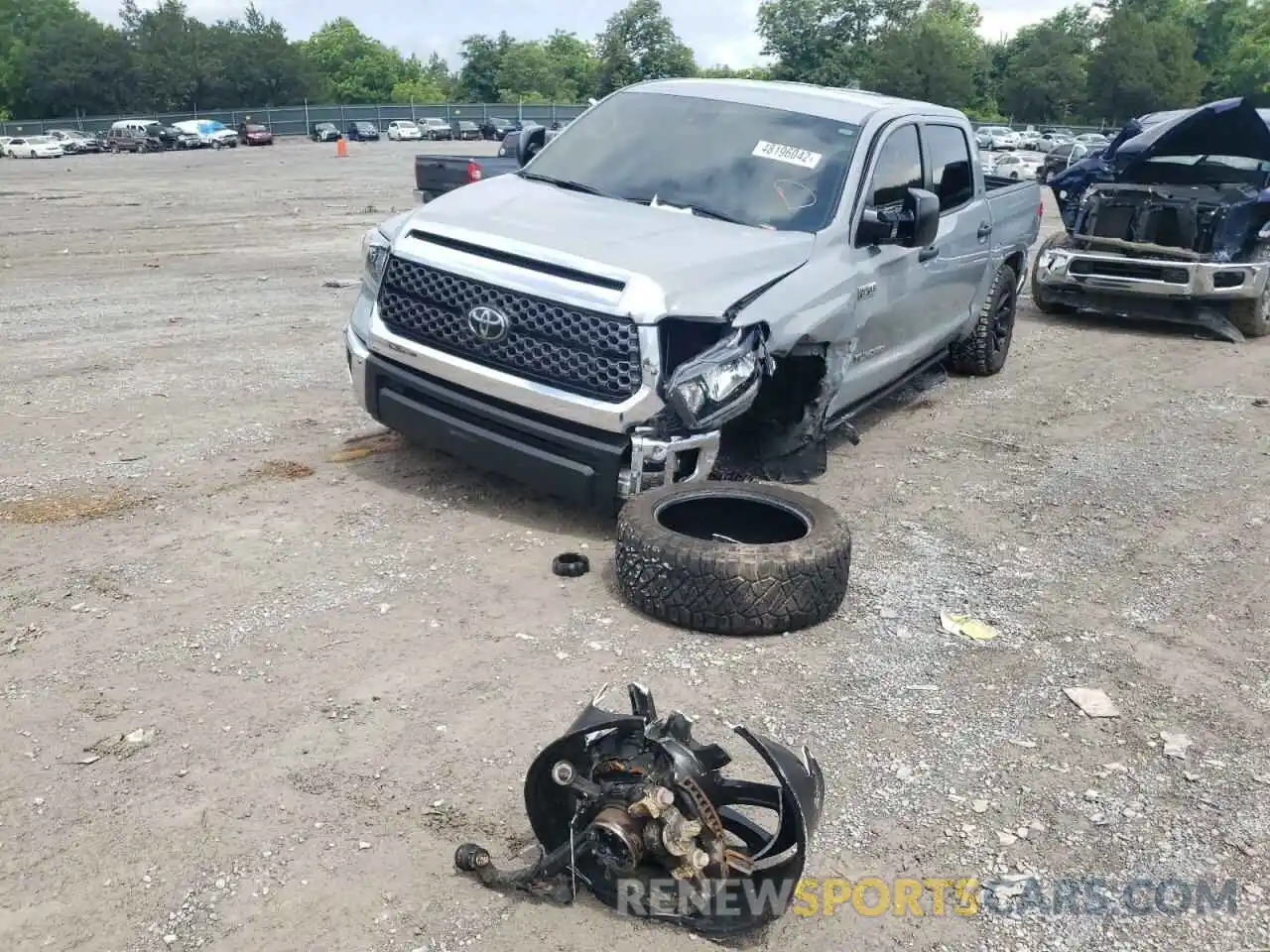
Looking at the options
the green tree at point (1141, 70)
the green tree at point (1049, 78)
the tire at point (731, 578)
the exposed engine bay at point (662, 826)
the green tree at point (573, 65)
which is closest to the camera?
the exposed engine bay at point (662, 826)

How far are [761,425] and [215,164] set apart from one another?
40668 mm

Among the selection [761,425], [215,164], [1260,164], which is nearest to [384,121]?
[215,164]

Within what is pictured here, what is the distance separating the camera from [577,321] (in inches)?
193

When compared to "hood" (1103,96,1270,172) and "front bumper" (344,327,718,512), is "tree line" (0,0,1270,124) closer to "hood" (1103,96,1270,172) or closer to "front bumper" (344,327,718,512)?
"hood" (1103,96,1270,172)

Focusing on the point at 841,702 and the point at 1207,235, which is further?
the point at 1207,235

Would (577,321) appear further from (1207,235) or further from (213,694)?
(1207,235)

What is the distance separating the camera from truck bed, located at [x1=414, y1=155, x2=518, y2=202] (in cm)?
1410

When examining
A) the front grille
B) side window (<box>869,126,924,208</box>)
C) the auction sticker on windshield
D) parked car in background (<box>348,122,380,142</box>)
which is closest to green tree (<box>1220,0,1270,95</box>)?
parked car in background (<box>348,122,380,142</box>)

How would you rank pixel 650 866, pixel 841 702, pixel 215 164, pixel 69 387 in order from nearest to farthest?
pixel 650 866
pixel 841 702
pixel 69 387
pixel 215 164

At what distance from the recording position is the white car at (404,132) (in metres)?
67.8

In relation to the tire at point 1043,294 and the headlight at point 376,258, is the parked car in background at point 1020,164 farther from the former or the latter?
the headlight at point 376,258

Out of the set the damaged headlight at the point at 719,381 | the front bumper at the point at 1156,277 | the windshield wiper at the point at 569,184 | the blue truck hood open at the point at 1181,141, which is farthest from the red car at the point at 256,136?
the damaged headlight at the point at 719,381

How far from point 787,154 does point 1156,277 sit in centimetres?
633

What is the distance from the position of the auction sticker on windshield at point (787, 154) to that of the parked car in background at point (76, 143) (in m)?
56.4
